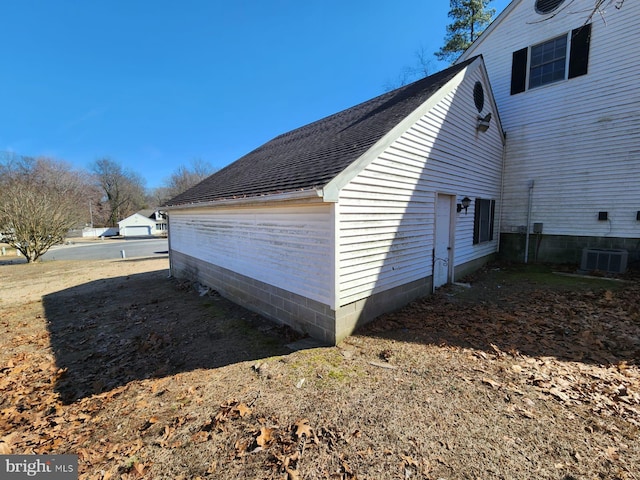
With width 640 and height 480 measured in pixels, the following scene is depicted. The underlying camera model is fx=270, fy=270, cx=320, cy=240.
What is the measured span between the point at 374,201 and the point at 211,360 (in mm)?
3944

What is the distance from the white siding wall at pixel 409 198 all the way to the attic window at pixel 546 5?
379 centimetres

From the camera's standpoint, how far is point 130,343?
17.4ft

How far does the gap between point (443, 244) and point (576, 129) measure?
6263 millimetres

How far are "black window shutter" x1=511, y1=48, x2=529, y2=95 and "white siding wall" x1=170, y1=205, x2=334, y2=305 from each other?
32.8 feet

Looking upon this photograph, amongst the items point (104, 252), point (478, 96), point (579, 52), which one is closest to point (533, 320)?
point (478, 96)

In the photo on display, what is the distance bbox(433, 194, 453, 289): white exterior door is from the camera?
686cm

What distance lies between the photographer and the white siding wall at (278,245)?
454cm

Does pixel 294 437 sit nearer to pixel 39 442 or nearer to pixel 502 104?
pixel 39 442

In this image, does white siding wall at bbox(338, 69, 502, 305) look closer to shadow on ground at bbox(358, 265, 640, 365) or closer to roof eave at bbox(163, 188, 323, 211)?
roof eave at bbox(163, 188, 323, 211)

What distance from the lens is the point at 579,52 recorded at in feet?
27.6

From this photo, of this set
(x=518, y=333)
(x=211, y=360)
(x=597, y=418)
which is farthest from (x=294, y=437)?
(x=518, y=333)

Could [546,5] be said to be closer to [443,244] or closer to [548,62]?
[548,62]

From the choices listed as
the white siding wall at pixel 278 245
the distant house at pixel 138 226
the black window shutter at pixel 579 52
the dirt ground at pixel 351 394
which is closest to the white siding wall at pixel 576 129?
the black window shutter at pixel 579 52

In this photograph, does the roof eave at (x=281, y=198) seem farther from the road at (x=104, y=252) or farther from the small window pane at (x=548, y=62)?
the road at (x=104, y=252)
